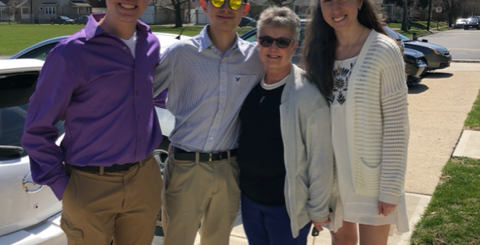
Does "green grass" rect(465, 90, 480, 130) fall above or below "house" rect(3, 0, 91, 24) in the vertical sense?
below

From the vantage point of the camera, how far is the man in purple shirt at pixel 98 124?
7.29 ft

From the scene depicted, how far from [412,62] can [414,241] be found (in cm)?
883

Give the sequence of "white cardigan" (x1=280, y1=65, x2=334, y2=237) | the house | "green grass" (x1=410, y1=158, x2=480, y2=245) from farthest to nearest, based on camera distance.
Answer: the house, "green grass" (x1=410, y1=158, x2=480, y2=245), "white cardigan" (x1=280, y1=65, x2=334, y2=237)

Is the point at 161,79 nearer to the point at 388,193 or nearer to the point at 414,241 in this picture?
the point at 388,193

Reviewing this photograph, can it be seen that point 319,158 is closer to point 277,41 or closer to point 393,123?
point 393,123

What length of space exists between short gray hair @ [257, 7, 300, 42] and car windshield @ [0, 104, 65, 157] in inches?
60.4

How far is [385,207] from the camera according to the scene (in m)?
2.39

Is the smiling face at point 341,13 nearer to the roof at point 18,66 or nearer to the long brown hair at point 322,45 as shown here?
the long brown hair at point 322,45

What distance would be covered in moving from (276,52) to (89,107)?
3.33 ft

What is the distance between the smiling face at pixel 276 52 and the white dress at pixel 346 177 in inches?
10.6

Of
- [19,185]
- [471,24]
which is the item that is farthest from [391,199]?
[471,24]

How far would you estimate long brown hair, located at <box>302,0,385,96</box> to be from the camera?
96.5 inches

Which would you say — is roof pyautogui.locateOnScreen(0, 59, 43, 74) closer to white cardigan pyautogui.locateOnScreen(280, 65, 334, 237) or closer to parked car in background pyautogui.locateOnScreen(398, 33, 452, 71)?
white cardigan pyautogui.locateOnScreen(280, 65, 334, 237)

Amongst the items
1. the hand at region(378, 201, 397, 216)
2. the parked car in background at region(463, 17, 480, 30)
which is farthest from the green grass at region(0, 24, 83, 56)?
the parked car in background at region(463, 17, 480, 30)
